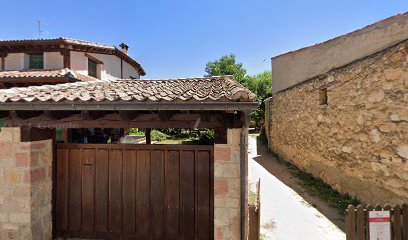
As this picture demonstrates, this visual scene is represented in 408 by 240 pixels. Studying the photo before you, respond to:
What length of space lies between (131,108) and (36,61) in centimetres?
1182

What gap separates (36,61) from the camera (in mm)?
11211

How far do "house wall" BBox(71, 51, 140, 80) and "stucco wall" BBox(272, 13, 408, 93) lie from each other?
32.9ft

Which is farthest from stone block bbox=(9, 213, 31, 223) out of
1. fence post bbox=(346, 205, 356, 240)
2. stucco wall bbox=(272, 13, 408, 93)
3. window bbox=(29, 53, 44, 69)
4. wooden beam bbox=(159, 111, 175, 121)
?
window bbox=(29, 53, 44, 69)

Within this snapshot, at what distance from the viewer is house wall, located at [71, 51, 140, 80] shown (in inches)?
443

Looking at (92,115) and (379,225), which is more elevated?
(92,115)

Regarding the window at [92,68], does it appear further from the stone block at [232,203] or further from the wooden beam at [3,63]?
the stone block at [232,203]

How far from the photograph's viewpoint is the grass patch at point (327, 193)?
5.90 m

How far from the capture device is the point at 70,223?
3.92 m

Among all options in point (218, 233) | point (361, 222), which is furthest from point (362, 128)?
point (218, 233)

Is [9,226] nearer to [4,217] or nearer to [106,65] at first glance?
[4,217]

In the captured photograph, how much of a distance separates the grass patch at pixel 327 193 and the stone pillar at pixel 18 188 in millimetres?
6700

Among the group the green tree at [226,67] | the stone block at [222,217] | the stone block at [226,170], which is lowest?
the stone block at [222,217]

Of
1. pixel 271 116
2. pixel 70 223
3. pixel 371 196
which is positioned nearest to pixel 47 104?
pixel 70 223

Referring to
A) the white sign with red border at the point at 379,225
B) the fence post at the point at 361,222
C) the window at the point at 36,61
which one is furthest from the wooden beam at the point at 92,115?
the window at the point at 36,61
